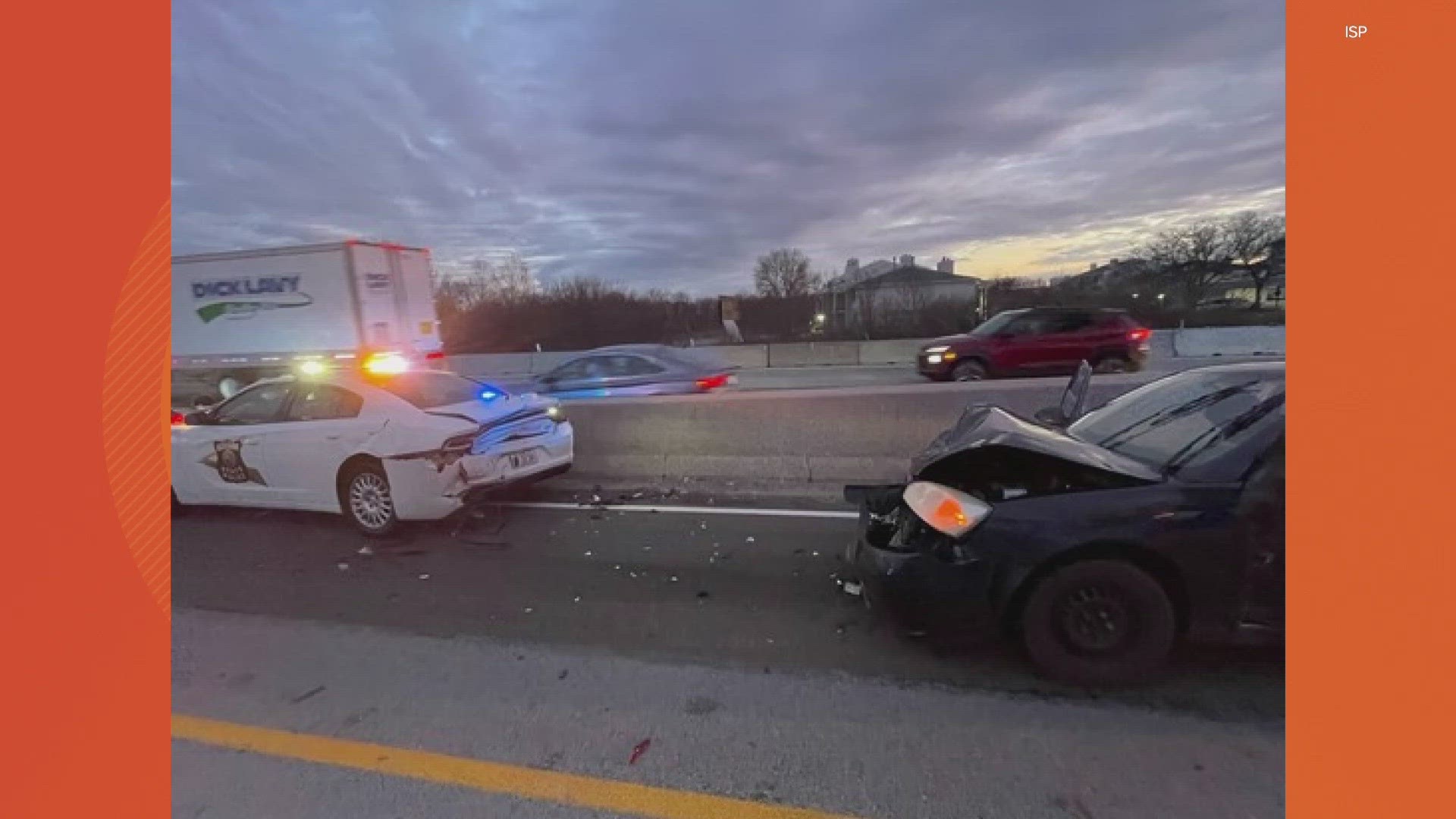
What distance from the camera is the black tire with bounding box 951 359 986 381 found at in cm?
1346

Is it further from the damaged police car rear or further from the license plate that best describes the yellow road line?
the license plate

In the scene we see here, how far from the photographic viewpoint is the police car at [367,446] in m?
5.34

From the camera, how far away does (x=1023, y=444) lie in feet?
10.3

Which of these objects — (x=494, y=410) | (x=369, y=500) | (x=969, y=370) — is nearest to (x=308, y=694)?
(x=369, y=500)

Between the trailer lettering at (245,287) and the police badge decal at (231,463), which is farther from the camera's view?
the trailer lettering at (245,287)

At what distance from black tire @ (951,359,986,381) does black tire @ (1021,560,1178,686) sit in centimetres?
1107

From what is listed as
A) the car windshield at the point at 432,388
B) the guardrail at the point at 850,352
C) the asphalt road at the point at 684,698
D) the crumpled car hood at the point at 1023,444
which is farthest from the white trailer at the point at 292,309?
the crumpled car hood at the point at 1023,444

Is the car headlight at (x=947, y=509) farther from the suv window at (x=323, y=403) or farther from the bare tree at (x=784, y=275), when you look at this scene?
the bare tree at (x=784, y=275)

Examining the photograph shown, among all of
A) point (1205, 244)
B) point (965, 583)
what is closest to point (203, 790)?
point (965, 583)

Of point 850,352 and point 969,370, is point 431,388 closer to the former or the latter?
point 969,370

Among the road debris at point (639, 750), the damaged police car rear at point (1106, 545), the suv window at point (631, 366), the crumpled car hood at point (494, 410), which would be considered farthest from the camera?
the suv window at point (631, 366)

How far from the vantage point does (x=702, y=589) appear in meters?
4.23

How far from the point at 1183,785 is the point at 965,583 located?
1.00m

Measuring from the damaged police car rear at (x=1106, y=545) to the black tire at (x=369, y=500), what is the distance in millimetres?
4164
